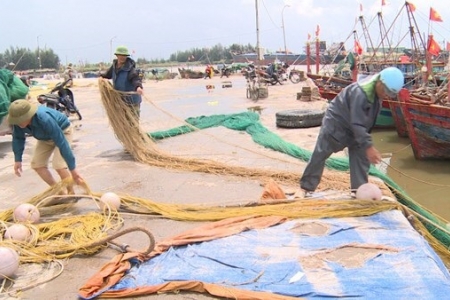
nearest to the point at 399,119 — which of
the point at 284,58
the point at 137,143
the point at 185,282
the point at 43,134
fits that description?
the point at 137,143

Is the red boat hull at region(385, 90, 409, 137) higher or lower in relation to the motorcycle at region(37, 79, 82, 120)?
lower

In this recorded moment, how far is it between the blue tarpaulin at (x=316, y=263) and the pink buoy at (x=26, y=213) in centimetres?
135

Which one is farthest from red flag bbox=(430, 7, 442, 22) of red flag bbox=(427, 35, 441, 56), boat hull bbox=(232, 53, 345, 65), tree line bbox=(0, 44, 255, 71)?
tree line bbox=(0, 44, 255, 71)

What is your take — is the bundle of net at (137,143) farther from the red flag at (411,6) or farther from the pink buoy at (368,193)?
the red flag at (411,6)

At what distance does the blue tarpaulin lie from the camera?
8.57ft

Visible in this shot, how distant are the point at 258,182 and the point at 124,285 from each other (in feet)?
8.81

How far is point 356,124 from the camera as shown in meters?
3.83

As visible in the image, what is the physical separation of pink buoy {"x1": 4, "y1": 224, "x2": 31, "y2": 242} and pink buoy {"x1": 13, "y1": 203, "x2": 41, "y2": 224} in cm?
34

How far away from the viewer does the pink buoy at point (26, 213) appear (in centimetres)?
386

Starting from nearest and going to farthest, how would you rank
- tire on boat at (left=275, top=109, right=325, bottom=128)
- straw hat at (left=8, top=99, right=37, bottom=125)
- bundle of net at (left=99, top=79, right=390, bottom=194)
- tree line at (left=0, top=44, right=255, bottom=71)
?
straw hat at (left=8, top=99, right=37, bottom=125), bundle of net at (left=99, top=79, right=390, bottom=194), tire on boat at (left=275, top=109, right=325, bottom=128), tree line at (left=0, top=44, right=255, bottom=71)

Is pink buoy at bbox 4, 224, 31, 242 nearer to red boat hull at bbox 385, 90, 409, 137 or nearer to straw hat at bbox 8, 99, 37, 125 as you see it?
straw hat at bbox 8, 99, 37, 125

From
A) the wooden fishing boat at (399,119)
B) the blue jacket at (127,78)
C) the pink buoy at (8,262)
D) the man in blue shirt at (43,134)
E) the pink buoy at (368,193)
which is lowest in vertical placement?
the wooden fishing boat at (399,119)

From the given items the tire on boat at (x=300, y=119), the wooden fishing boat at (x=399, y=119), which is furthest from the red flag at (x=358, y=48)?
the tire on boat at (x=300, y=119)

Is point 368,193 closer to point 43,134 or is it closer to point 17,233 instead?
point 17,233
